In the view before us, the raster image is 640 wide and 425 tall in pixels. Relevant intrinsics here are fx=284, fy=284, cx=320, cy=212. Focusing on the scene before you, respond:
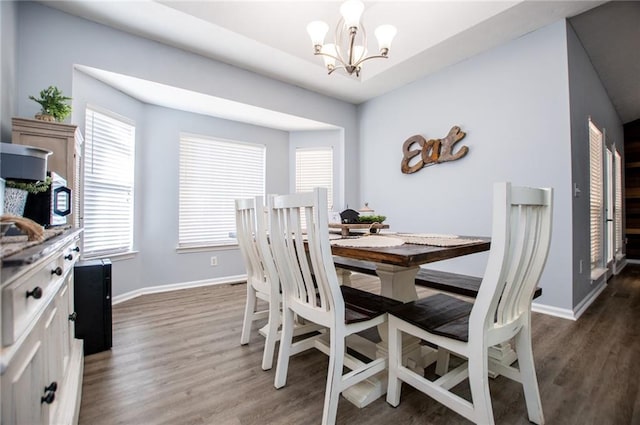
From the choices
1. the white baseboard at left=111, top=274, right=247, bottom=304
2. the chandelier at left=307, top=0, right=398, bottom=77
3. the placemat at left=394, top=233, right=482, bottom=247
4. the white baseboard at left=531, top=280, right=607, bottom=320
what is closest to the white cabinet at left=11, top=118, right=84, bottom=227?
the white baseboard at left=111, top=274, right=247, bottom=304

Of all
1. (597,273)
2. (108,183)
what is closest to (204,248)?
(108,183)

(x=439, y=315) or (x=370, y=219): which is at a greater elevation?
(x=370, y=219)

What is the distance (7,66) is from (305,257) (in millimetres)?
2692

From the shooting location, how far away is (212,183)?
4180mm

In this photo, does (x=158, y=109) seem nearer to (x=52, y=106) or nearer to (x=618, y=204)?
(x=52, y=106)

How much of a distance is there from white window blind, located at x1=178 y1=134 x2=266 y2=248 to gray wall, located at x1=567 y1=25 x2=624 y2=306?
389 cm

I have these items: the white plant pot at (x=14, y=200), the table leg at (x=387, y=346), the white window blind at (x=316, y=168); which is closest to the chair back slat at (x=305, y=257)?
the table leg at (x=387, y=346)

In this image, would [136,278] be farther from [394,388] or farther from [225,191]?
[394,388]

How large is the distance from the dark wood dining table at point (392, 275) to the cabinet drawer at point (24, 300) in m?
1.16

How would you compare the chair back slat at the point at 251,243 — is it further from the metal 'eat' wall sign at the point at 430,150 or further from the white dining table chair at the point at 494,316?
the metal 'eat' wall sign at the point at 430,150

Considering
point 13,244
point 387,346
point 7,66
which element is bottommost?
point 387,346

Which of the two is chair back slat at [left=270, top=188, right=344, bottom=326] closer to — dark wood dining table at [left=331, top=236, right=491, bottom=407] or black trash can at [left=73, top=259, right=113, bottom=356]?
dark wood dining table at [left=331, top=236, right=491, bottom=407]

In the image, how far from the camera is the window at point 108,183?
9.74 feet

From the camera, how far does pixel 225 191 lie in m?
4.29
